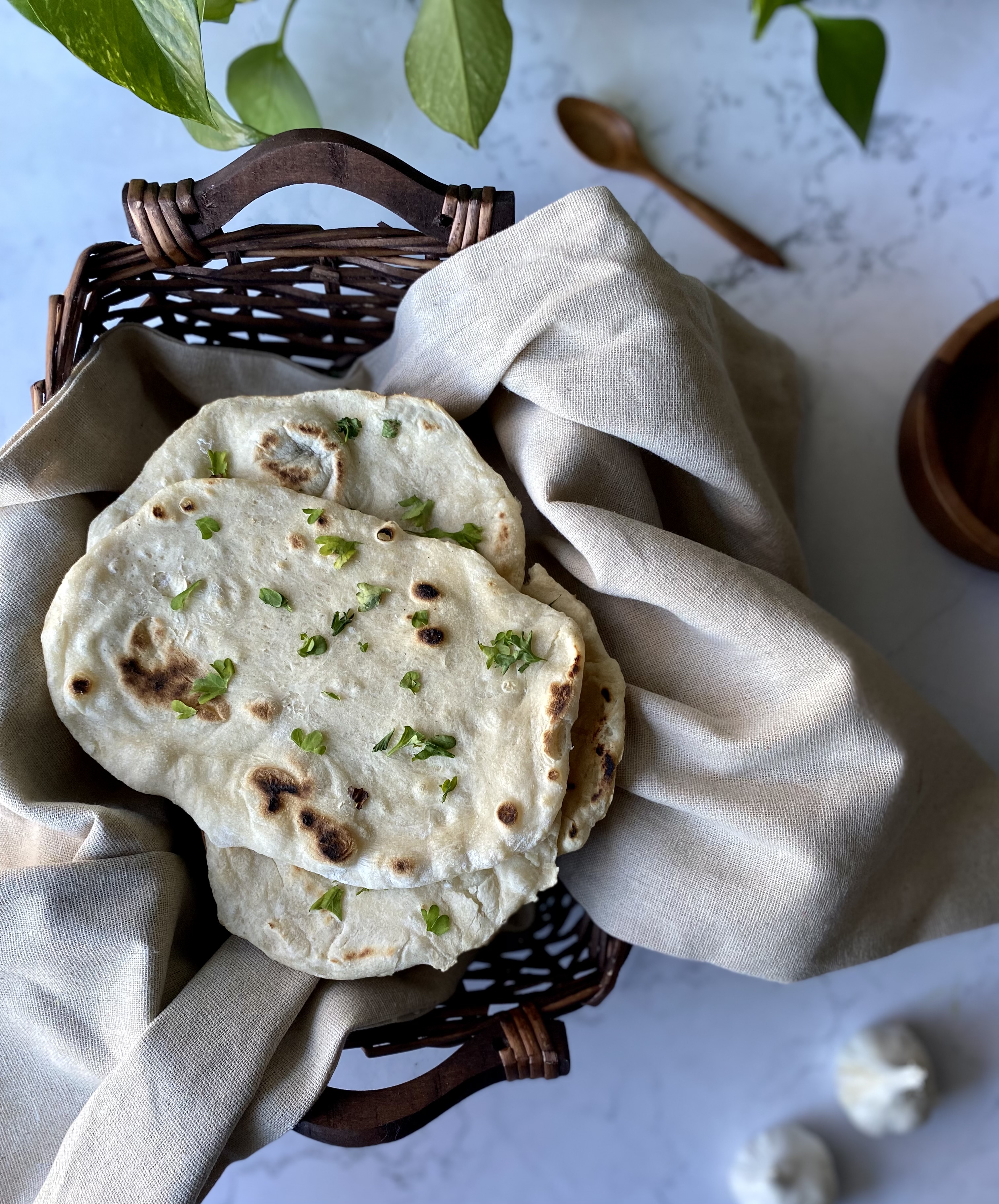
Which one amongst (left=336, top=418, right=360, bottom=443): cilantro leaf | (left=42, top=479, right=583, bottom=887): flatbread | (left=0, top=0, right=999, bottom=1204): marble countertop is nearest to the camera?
(left=42, top=479, right=583, bottom=887): flatbread

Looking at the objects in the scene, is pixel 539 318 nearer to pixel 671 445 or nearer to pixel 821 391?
pixel 671 445

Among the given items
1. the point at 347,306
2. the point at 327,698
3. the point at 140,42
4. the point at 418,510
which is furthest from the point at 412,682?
the point at 140,42

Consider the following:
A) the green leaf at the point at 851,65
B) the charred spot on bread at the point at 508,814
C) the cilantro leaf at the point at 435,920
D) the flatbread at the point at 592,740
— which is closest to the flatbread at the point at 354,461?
the flatbread at the point at 592,740

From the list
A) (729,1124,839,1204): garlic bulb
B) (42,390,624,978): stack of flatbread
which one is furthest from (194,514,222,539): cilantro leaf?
(729,1124,839,1204): garlic bulb

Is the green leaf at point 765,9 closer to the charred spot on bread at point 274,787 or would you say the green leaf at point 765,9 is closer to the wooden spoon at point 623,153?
the wooden spoon at point 623,153

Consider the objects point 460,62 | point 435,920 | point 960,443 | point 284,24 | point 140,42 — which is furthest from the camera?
point 960,443

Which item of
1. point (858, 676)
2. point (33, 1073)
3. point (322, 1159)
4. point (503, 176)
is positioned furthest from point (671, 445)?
point (322, 1159)

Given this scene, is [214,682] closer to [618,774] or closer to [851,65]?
[618,774]

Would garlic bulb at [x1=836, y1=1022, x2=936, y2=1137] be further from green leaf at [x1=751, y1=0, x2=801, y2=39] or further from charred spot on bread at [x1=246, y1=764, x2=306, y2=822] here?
green leaf at [x1=751, y1=0, x2=801, y2=39]
